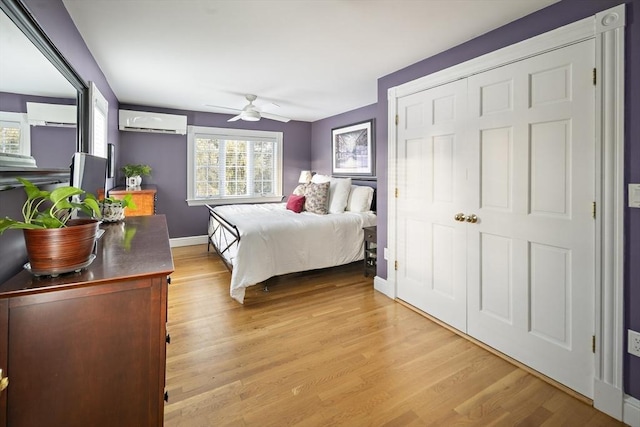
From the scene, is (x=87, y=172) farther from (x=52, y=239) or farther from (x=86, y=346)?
(x=86, y=346)

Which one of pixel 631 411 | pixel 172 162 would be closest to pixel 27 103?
pixel 631 411

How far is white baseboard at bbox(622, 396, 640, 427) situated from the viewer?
1622 mm

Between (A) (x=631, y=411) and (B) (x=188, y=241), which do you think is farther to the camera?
(B) (x=188, y=241)

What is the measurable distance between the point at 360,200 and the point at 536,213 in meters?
2.52

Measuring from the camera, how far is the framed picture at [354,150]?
15.7ft

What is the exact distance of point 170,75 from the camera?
3.46 meters

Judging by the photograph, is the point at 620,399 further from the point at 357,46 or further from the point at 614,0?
the point at 357,46

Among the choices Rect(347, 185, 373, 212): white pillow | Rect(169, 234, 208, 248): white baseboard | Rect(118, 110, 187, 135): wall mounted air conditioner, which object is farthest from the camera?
Rect(169, 234, 208, 248): white baseboard

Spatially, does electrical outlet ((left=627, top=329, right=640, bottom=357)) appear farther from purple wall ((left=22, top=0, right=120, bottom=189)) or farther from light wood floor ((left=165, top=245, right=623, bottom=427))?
purple wall ((left=22, top=0, right=120, bottom=189))

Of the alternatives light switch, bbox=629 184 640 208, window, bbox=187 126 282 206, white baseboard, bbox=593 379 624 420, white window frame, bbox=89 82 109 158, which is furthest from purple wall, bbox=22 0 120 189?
white baseboard, bbox=593 379 624 420

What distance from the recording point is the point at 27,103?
1.27 m

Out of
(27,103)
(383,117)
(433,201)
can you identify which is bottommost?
(433,201)

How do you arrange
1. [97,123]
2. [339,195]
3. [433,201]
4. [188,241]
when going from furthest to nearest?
[188,241] < [339,195] < [97,123] < [433,201]

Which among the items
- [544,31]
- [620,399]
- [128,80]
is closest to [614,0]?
[544,31]
